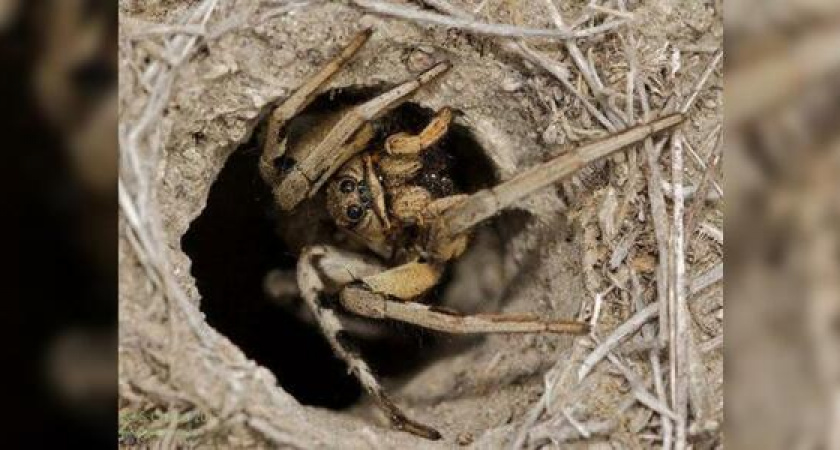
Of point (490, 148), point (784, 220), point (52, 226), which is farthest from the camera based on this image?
point (490, 148)

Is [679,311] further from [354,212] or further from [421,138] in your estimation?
[354,212]

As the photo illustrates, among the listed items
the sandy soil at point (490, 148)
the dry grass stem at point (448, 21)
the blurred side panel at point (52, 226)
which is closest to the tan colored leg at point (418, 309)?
the sandy soil at point (490, 148)

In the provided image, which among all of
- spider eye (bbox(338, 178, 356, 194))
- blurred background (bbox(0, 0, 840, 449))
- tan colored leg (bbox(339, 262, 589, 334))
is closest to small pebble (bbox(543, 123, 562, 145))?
tan colored leg (bbox(339, 262, 589, 334))

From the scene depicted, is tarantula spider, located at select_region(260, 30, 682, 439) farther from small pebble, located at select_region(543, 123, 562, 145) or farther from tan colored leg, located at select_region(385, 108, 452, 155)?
small pebble, located at select_region(543, 123, 562, 145)

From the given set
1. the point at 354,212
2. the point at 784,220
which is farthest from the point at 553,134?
the point at 784,220

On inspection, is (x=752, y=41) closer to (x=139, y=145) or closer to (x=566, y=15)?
(x=566, y=15)

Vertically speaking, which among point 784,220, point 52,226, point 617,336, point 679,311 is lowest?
point 52,226

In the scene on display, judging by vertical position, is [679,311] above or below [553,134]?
below

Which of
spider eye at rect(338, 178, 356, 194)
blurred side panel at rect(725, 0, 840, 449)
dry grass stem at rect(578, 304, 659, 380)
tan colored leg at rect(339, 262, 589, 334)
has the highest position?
blurred side panel at rect(725, 0, 840, 449)
